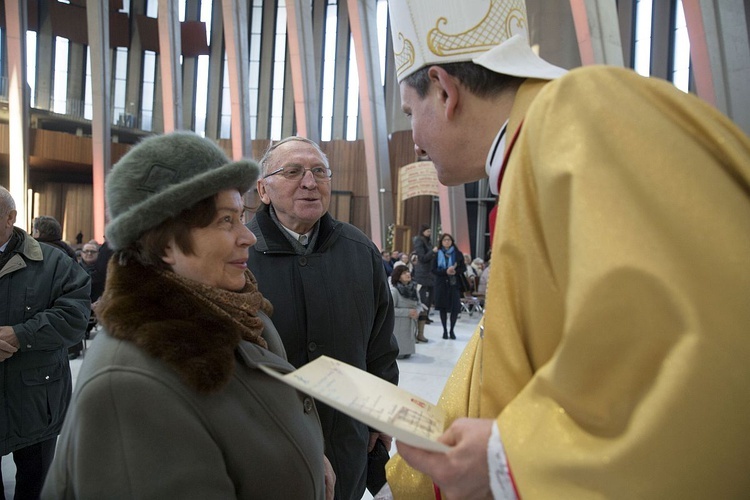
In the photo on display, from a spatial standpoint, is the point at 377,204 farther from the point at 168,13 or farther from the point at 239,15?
the point at 168,13

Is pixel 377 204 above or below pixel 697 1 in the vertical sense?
below

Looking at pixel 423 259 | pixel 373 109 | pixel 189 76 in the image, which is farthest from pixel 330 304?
pixel 189 76

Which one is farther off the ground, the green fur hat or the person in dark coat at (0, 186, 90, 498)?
the green fur hat

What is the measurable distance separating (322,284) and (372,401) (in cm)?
128

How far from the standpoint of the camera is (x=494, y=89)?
1.15 m

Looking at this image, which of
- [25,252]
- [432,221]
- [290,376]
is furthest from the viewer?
[432,221]

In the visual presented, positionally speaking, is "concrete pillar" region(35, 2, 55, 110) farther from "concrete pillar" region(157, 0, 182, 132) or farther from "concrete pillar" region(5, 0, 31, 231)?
"concrete pillar" region(157, 0, 182, 132)

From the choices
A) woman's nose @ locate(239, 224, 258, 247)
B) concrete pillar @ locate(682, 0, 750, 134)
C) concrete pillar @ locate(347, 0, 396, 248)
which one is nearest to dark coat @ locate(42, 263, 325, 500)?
woman's nose @ locate(239, 224, 258, 247)

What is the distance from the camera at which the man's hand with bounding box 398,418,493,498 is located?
0.83 metres

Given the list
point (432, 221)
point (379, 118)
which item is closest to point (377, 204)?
point (379, 118)

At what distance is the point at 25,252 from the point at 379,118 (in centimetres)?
1331

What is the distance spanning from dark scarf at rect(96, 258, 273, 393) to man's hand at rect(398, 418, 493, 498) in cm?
49

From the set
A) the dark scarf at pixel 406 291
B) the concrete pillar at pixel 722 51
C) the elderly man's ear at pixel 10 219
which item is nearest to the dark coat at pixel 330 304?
the elderly man's ear at pixel 10 219

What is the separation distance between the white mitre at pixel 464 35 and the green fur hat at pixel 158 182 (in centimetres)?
51
